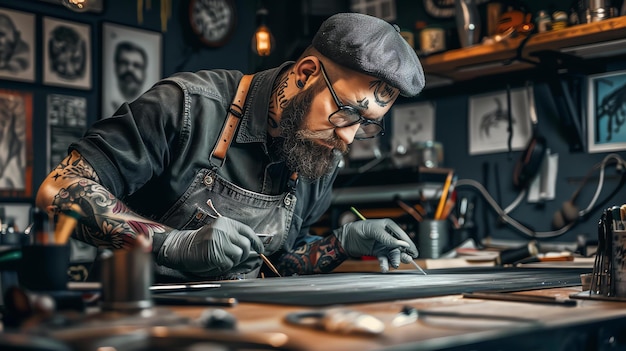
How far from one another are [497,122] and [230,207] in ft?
6.52

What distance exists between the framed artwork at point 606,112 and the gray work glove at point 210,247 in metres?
2.18

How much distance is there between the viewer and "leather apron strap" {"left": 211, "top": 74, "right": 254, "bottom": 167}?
2.08m

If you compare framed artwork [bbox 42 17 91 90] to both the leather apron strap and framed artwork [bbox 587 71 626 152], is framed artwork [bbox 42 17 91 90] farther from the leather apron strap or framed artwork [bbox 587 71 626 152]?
framed artwork [bbox 587 71 626 152]

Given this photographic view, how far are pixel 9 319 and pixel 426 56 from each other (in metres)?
2.92

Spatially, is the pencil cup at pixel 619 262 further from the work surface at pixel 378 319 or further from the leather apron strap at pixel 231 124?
the leather apron strap at pixel 231 124

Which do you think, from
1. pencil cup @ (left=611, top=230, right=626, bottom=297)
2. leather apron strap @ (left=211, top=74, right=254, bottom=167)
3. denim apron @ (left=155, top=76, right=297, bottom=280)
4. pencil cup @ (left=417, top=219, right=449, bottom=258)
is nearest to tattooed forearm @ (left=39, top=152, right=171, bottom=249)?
denim apron @ (left=155, top=76, right=297, bottom=280)

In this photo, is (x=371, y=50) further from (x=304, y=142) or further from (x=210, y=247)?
(x=210, y=247)

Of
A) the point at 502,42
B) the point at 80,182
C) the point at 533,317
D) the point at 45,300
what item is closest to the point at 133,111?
the point at 80,182

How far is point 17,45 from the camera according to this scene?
12.3ft

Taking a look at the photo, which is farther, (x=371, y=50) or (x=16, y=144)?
(x=16, y=144)

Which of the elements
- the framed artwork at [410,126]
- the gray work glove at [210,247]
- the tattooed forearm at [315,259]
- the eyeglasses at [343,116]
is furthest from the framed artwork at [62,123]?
the gray work glove at [210,247]

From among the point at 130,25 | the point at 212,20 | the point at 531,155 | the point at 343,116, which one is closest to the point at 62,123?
the point at 130,25

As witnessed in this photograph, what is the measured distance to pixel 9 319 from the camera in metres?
0.87

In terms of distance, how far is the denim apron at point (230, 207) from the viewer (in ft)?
6.57
